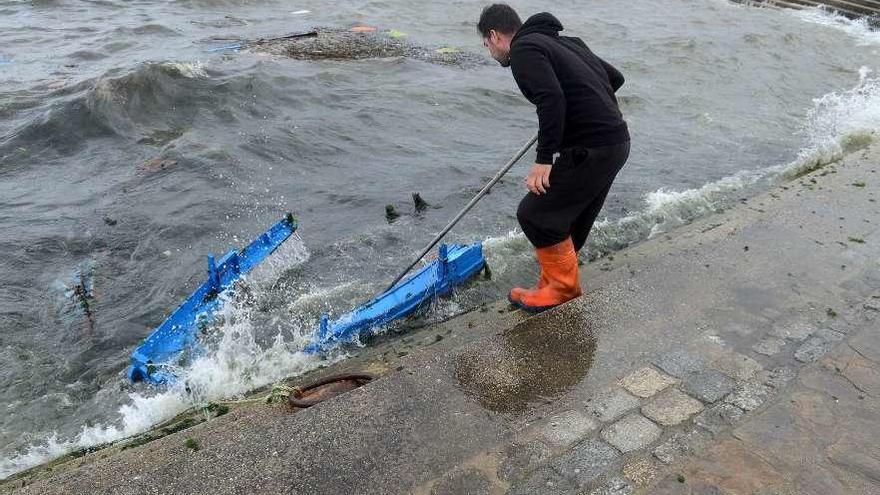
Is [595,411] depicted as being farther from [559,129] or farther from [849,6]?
[849,6]

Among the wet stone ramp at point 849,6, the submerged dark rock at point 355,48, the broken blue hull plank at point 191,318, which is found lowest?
the broken blue hull plank at point 191,318

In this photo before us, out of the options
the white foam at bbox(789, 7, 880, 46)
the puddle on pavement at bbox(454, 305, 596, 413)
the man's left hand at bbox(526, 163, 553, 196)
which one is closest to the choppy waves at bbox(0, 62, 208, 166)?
the man's left hand at bbox(526, 163, 553, 196)

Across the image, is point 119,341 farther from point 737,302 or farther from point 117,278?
point 737,302

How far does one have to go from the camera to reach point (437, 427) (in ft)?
10.3

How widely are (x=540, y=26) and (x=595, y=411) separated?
7.61 feet

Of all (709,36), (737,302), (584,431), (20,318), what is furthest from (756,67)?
(20,318)

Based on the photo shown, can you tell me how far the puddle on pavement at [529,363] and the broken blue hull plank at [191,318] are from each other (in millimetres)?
2006

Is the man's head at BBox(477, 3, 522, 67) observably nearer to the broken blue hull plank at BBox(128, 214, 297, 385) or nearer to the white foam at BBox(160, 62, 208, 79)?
the broken blue hull plank at BBox(128, 214, 297, 385)

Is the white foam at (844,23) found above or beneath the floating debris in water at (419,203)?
above

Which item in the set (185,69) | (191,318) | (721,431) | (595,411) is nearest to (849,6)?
(185,69)

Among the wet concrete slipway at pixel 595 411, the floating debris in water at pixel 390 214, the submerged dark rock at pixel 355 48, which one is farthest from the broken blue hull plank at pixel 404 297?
the submerged dark rock at pixel 355 48

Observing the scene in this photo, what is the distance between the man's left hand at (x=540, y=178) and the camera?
3824 mm

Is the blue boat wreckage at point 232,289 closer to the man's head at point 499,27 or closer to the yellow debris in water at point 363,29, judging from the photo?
the man's head at point 499,27

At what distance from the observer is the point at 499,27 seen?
12.4 ft
